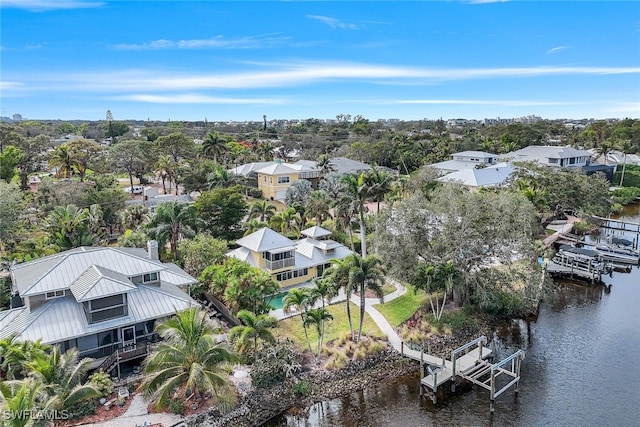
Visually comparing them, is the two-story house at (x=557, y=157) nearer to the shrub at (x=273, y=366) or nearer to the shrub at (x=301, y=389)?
the shrub at (x=273, y=366)

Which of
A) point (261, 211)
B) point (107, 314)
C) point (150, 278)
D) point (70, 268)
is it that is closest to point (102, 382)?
point (107, 314)

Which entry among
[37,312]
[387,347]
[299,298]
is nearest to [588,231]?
[387,347]

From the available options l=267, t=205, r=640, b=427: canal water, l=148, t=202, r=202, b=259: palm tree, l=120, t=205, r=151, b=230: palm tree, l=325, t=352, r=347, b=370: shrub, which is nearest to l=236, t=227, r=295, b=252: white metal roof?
l=148, t=202, r=202, b=259: palm tree

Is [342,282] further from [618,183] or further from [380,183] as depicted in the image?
[618,183]

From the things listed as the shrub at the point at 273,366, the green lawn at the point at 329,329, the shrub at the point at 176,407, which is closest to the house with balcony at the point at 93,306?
the shrub at the point at 176,407

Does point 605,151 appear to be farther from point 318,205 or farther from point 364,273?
point 364,273

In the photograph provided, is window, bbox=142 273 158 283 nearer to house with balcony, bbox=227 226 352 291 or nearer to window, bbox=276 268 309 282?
house with balcony, bbox=227 226 352 291

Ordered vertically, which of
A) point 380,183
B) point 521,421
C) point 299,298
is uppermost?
point 380,183

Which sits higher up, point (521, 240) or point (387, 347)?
point (521, 240)
